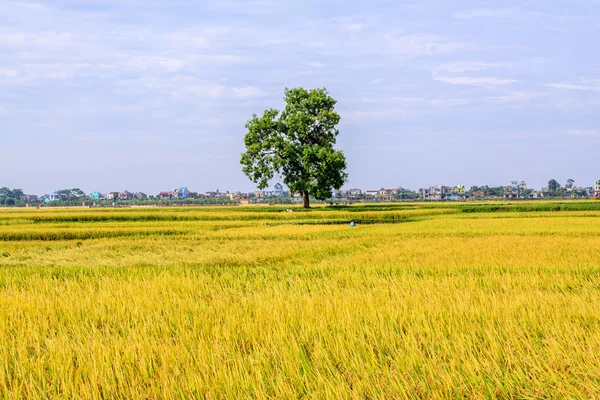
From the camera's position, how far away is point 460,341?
15.0ft

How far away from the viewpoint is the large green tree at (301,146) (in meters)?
50.3

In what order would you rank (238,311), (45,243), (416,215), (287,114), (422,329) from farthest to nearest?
(287,114)
(416,215)
(45,243)
(238,311)
(422,329)

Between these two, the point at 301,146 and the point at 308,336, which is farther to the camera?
the point at 301,146

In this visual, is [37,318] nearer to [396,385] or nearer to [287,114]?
[396,385]

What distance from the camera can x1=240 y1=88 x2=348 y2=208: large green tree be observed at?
50.3 meters

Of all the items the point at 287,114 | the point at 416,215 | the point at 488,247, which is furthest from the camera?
the point at 287,114

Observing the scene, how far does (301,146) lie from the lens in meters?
52.0

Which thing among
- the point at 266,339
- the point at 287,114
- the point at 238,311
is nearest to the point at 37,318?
the point at 238,311

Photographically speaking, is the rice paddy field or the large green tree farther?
the large green tree

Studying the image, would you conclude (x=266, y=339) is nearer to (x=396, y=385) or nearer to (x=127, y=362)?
(x=127, y=362)

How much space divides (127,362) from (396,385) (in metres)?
2.29

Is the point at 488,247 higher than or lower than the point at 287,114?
lower

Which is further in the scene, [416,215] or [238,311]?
[416,215]

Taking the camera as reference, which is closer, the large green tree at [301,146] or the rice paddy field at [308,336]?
the rice paddy field at [308,336]
